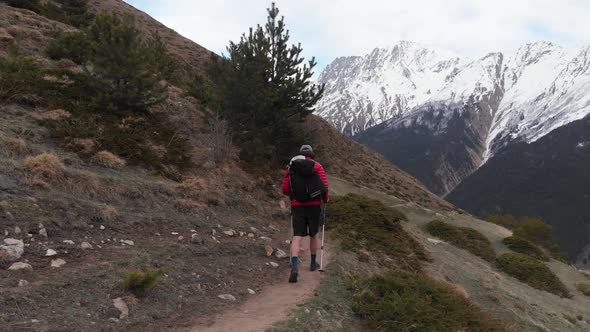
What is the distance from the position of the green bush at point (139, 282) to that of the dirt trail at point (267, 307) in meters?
1.04

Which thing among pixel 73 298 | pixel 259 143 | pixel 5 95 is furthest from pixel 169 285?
pixel 259 143

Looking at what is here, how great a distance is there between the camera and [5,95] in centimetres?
1250

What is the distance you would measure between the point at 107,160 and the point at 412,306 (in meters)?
8.55

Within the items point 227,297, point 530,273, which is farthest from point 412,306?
point 530,273

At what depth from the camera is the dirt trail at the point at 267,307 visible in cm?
628

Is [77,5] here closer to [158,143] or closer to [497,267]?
[158,143]

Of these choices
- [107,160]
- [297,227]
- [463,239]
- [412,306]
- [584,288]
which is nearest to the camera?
[412,306]

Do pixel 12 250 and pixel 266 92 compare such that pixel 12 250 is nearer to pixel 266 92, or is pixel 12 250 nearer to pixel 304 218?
pixel 304 218

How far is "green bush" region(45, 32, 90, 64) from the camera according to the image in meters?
18.1

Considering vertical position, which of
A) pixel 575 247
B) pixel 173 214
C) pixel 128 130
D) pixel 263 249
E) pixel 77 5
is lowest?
pixel 575 247

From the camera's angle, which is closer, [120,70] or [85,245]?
[85,245]

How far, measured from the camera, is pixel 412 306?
750 centimetres

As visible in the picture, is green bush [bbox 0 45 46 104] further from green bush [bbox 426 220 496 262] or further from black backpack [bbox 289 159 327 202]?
green bush [bbox 426 220 496 262]

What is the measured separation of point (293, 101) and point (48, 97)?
1081 centimetres
